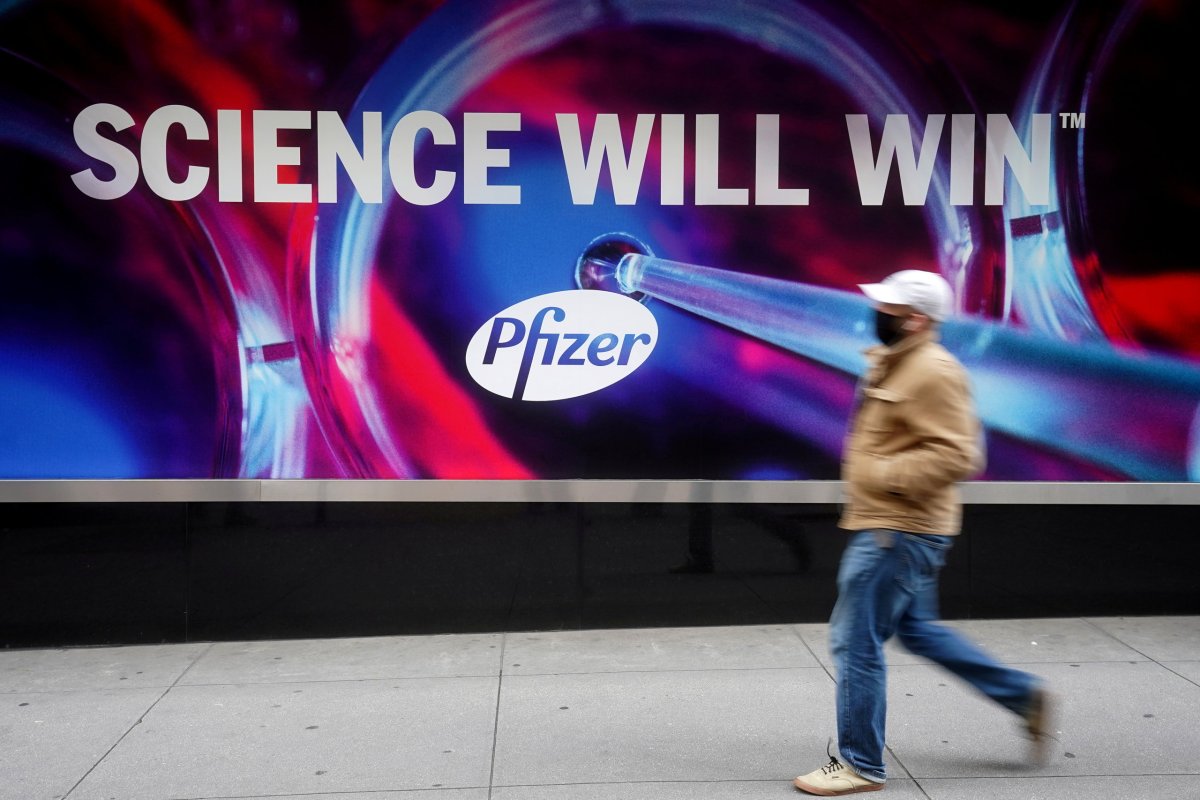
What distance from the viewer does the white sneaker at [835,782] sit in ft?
11.8

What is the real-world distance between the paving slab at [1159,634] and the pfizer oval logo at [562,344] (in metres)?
2.74

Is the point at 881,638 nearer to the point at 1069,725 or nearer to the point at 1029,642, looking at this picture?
the point at 1069,725

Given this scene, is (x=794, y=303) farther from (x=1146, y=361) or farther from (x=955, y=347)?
(x=1146, y=361)

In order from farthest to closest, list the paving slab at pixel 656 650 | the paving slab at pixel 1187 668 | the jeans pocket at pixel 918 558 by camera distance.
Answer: the paving slab at pixel 656 650 < the paving slab at pixel 1187 668 < the jeans pocket at pixel 918 558

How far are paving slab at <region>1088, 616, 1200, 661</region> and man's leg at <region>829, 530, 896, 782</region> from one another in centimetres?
222

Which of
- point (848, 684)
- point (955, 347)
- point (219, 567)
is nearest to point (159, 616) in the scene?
point (219, 567)

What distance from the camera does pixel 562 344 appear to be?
541 centimetres

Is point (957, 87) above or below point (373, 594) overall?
above

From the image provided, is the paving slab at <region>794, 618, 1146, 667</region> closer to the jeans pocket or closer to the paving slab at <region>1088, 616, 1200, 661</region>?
the paving slab at <region>1088, 616, 1200, 661</region>

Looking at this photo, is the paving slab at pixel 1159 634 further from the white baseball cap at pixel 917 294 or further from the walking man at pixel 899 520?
the white baseball cap at pixel 917 294

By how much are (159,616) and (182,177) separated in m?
2.14

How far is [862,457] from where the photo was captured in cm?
354

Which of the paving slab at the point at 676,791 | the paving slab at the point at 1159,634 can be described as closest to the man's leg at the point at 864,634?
the paving slab at the point at 676,791

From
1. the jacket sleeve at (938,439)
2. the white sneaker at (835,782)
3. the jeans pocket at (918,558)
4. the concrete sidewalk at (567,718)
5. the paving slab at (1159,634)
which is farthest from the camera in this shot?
the paving slab at (1159,634)
